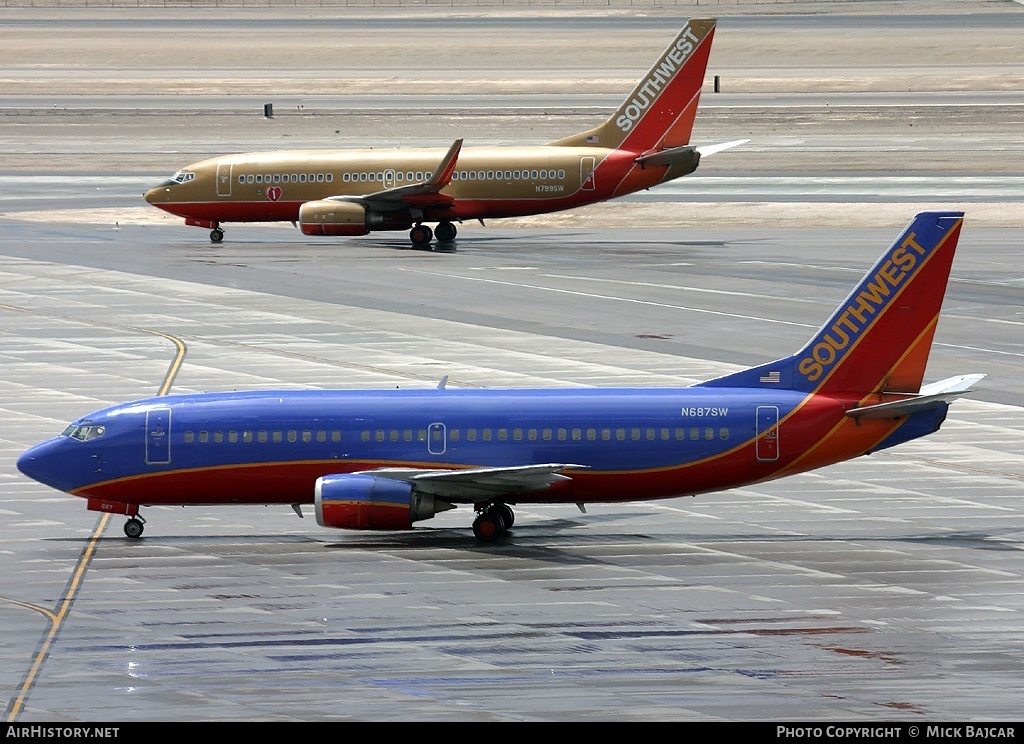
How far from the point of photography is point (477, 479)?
3838 cm

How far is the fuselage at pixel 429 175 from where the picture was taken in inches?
3440

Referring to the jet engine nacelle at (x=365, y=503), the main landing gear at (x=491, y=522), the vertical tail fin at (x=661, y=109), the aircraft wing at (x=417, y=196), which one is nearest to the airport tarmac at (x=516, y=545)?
the main landing gear at (x=491, y=522)

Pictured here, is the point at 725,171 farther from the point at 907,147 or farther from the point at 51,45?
the point at 51,45

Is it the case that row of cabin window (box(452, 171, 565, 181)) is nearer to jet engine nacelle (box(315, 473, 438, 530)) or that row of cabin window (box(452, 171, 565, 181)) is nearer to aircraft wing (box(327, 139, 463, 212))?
aircraft wing (box(327, 139, 463, 212))

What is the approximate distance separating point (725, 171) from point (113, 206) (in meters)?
42.0

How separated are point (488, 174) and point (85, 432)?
162 feet

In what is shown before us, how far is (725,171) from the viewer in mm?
116875

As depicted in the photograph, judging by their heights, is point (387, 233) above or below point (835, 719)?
above

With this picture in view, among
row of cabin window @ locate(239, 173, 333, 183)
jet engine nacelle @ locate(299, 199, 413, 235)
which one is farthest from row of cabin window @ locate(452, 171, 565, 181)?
row of cabin window @ locate(239, 173, 333, 183)

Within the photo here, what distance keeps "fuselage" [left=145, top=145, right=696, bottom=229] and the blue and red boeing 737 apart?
157 feet

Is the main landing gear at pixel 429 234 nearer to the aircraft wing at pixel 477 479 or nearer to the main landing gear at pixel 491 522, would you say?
the main landing gear at pixel 491 522

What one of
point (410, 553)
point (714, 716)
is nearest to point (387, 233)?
point (410, 553)

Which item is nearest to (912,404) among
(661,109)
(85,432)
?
(85,432)

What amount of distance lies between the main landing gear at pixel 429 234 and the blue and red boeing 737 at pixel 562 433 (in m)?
49.1
